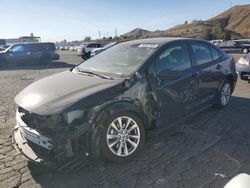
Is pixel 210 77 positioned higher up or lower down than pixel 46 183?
higher up

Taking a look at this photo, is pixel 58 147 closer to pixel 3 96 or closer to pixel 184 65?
pixel 184 65

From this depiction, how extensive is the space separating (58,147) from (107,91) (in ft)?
3.08

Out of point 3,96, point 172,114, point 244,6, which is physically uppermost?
point 244,6

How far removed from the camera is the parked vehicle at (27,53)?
21.2 m

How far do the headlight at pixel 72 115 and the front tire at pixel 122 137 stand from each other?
0.36 metres

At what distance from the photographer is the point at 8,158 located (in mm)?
4254

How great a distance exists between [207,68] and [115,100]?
2439mm

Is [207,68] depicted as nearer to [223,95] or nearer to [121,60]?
[223,95]

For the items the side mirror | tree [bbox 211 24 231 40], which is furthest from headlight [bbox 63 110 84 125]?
tree [bbox 211 24 231 40]

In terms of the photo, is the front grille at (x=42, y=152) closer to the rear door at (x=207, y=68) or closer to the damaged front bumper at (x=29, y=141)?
the damaged front bumper at (x=29, y=141)

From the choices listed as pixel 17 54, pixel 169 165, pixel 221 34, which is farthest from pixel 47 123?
pixel 221 34

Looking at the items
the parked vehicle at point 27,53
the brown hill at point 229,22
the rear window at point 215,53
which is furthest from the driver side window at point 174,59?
the brown hill at point 229,22

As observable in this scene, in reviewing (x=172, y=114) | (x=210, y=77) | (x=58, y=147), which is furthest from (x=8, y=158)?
(x=210, y=77)

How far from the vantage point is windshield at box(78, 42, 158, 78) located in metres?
4.30
